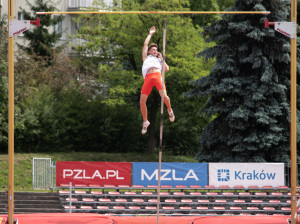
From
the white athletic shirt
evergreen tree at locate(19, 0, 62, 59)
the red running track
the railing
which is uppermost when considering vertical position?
the railing

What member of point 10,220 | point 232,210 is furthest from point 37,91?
point 10,220

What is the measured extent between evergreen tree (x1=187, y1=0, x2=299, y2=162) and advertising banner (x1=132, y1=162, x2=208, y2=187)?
3856 millimetres

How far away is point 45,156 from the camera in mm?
29484

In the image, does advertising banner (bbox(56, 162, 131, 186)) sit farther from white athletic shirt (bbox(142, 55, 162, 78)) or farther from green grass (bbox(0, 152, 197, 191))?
white athletic shirt (bbox(142, 55, 162, 78))

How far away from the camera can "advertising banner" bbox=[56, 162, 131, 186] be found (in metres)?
22.4

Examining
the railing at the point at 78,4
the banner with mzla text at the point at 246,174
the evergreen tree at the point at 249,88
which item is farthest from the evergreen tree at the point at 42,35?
the banner with mzla text at the point at 246,174

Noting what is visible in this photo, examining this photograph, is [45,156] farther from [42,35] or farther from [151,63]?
[151,63]

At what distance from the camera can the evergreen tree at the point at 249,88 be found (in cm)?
2608

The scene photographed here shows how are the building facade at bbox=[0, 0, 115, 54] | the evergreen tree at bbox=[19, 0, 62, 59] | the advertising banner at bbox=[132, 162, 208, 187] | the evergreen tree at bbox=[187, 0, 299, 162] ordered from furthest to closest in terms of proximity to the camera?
the building facade at bbox=[0, 0, 115, 54]
the evergreen tree at bbox=[19, 0, 62, 59]
the evergreen tree at bbox=[187, 0, 299, 162]
the advertising banner at bbox=[132, 162, 208, 187]

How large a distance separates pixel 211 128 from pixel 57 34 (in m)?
11.8

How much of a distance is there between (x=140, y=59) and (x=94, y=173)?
7.25 m

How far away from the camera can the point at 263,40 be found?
26578 millimetres

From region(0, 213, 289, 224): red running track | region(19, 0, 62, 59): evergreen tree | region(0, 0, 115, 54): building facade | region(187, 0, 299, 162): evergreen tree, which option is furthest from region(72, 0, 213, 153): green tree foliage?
region(0, 213, 289, 224): red running track

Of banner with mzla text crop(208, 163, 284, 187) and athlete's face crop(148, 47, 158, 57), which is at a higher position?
athlete's face crop(148, 47, 158, 57)
